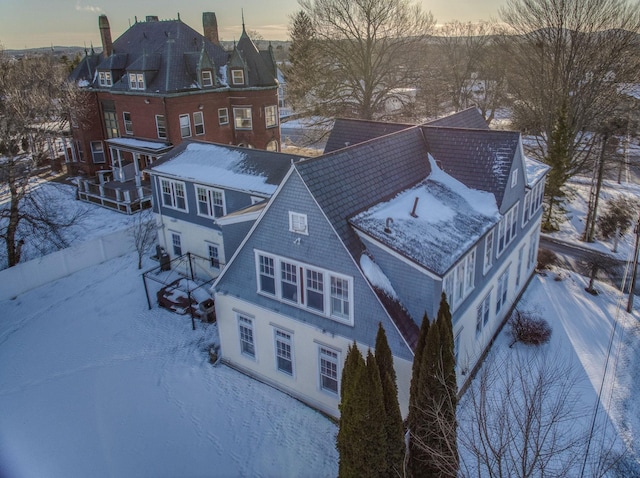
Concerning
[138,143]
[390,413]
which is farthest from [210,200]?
[138,143]

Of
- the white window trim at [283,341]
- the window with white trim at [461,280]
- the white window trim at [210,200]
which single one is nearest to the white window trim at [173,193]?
the white window trim at [210,200]

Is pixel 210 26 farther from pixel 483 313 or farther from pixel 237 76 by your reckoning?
pixel 483 313

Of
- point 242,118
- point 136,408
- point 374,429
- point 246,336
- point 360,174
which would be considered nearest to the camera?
point 374,429

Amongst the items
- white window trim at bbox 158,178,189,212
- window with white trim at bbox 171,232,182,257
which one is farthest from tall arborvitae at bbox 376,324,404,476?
window with white trim at bbox 171,232,182,257

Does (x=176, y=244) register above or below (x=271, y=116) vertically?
below

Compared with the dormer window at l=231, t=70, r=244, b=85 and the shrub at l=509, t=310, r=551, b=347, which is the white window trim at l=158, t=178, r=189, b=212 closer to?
the shrub at l=509, t=310, r=551, b=347

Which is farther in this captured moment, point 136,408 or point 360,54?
point 360,54
